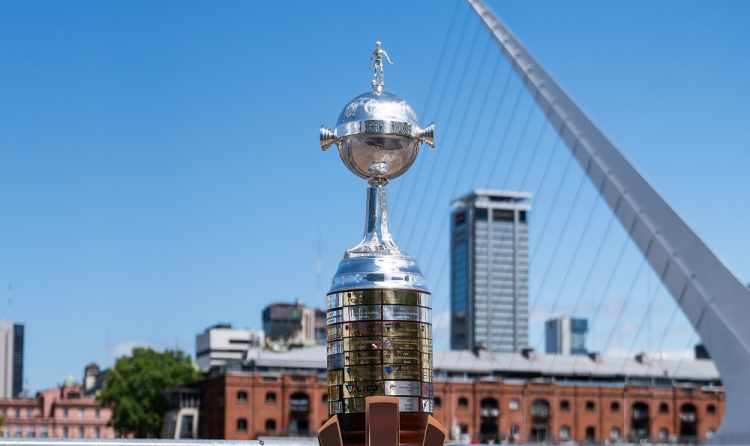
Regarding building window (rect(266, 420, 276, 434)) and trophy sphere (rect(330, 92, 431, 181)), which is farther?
building window (rect(266, 420, 276, 434))

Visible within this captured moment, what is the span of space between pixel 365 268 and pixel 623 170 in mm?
28439

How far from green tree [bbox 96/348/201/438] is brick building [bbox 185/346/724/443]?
32.8 feet

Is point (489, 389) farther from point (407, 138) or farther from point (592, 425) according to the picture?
point (407, 138)

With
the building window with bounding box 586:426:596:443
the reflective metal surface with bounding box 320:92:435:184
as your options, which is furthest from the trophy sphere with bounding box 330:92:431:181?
the building window with bounding box 586:426:596:443

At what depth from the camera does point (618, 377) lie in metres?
102

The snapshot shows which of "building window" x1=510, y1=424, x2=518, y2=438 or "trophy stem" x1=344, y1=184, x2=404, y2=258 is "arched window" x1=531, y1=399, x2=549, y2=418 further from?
"trophy stem" x1=344, y1=184, x2=404, y2=258

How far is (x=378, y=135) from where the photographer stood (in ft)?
60.7

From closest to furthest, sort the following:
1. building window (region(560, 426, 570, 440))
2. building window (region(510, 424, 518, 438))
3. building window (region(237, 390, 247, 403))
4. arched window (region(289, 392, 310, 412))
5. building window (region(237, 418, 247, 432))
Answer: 1. building window (region(237, 418, 247, 432))
2. building window (region(237, 390, 247, 403))
3. arched window (region(289, 392, 310, 412))
4. building window (region(510, 424, 518, 438))
5. building window (region(560, 426, 570, 440))

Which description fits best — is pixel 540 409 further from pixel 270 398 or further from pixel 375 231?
pixel 375 231

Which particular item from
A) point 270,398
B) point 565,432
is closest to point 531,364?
point 565,432

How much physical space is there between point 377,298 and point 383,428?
1760mm

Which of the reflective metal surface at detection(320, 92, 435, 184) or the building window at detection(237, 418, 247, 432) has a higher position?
the reflective metal surface at detection(320, 92, 435, 184)

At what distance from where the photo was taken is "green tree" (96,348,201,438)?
10862 cm

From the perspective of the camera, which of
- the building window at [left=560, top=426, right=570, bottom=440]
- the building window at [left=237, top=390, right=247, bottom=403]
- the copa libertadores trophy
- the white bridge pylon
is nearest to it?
the copa libertadores trophy
